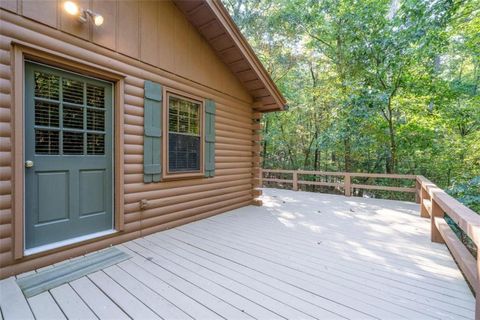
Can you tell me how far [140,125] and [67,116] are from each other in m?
0.80

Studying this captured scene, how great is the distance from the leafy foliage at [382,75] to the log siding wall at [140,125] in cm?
407

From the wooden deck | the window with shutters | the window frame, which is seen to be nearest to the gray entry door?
the wooden deck

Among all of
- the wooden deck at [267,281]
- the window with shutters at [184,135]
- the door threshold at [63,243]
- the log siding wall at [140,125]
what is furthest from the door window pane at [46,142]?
the window with shutters at [184,135]

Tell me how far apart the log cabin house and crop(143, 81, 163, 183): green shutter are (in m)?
0.01

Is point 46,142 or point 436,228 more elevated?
point 46,142

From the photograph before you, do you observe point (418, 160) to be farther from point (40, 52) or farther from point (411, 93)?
point (40, 52)

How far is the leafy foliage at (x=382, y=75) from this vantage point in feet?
19.7

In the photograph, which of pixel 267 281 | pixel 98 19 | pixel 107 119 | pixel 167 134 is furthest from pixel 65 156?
pixel 267 281

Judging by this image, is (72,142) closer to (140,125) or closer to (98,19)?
(140,125)

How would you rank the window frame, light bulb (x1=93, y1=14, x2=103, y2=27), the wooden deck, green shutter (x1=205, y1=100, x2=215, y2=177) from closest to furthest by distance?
the wooden deck → light bulb (x1=93, y1=14, x2=103, y2=27) → the window frame → green shutter (x1=205, y1=100, x2=215, y2=177)

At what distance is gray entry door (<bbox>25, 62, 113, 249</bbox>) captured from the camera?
2.18 m

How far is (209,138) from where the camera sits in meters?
4.12

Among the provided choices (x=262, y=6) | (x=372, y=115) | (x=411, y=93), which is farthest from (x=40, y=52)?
(x=262, y=6)

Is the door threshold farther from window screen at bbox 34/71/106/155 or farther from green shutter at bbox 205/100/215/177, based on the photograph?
green shutter at bbox 205/100/215/177
